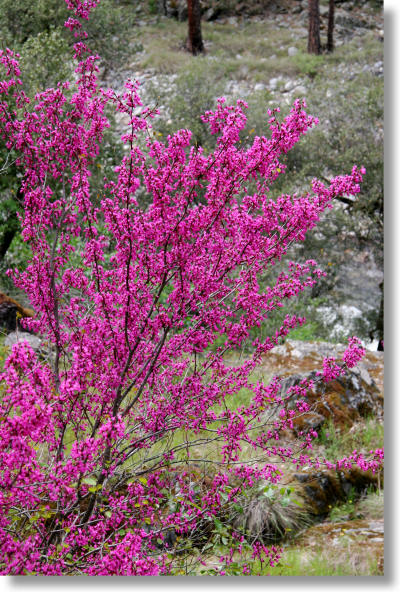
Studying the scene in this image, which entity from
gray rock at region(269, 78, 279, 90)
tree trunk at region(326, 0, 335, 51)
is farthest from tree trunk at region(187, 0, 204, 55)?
tree trunk at region(326, 0, 335, 51)

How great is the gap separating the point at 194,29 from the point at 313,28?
6.93 feet

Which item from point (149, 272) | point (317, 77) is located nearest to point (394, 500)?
point (149, 272)

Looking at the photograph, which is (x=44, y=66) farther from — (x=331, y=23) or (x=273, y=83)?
(x=273, y=83)

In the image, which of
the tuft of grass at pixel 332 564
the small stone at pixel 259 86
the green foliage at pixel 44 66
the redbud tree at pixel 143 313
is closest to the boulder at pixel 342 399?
the tuft of grass at pixel 332 564

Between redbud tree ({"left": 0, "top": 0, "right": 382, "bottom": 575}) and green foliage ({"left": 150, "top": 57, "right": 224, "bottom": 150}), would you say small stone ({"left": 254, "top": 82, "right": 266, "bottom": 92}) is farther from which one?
redbud tree ({"left": 0, "top": 0, "right": 382, "bottom": 575})

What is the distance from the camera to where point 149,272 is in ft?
8.09

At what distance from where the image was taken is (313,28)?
316 inches

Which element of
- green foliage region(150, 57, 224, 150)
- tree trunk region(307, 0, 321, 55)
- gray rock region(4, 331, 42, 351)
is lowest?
gray rock region(4, 331, 42, 351)

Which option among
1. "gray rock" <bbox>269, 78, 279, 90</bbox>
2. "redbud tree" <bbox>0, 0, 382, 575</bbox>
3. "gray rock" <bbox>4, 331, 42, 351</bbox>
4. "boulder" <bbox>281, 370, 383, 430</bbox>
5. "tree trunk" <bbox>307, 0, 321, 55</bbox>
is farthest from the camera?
"gray rock" <bbox>269, 78, 279, 90</bbox>

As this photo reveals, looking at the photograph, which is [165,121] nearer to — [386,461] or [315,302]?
[315,302]

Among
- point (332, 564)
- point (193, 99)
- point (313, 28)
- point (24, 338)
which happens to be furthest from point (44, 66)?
Result: point (332, 564)

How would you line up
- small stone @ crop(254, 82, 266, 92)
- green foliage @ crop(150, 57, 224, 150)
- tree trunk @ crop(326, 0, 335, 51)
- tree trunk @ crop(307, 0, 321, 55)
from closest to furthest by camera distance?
tree trunk @ crop(326, 0, 335, 51) < tree trunk @ crop(307, 0, 321, 55) < green foliage @ crop(150, 57, 224, 150) < small stone @ crop(254, 82, 266, 92)

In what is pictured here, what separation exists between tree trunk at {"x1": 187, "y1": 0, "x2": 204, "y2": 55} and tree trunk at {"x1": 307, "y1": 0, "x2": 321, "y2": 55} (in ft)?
5.49

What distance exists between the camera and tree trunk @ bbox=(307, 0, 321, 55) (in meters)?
7.51
